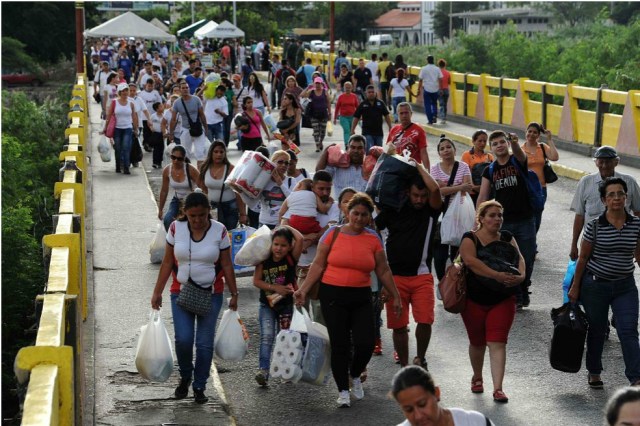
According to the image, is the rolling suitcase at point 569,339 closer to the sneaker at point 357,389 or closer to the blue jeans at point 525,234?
the sneaker at point 357,389

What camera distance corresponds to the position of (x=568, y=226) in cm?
1623

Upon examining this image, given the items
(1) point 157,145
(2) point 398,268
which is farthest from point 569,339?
(1) point 157,145

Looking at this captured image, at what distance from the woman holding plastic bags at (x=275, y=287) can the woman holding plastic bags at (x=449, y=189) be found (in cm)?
239

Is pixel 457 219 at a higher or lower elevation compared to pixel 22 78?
lower

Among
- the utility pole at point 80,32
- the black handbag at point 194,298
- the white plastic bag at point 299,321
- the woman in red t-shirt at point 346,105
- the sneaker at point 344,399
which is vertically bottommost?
the sneaker at point 344,399

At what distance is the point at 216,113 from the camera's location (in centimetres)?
2192

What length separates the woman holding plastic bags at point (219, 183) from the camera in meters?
12.8

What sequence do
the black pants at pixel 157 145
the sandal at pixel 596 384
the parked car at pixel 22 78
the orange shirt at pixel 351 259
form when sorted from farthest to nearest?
the parked car at pixel 22 78 < the black pants at pixel 157 145 < the sandal at pixel 596 384 < the orange shirt at pixel 351 259

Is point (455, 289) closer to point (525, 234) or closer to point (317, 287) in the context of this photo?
point (317, 287)

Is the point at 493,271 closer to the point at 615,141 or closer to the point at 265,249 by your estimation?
the point at 265,249

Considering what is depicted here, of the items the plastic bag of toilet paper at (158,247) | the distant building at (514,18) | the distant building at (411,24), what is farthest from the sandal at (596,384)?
the distant building at (411,24)

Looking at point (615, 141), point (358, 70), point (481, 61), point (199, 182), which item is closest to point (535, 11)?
point (481, 61)

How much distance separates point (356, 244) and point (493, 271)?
3.32 feet

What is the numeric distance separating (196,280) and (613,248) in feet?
9.58
